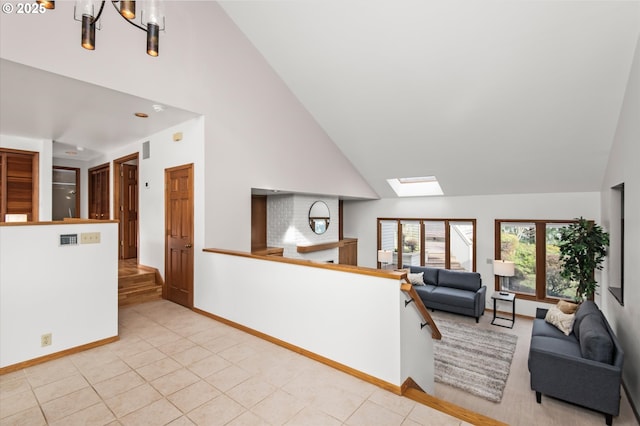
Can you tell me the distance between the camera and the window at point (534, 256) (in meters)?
6.28

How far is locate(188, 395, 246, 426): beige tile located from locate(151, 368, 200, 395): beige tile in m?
0.34

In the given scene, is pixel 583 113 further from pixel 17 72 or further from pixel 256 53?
pixel 17 72

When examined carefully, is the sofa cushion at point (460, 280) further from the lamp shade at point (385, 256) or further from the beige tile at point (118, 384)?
the beige tile at point (118, 384)

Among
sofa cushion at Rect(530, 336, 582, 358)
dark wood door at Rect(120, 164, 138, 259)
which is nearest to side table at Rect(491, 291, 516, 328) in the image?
sofa cushion at Rect(530, 336, 582, 358)

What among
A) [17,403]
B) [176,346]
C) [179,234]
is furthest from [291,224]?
[17,403]

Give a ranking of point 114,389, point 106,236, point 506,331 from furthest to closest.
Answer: point 506,331 → point 106,236 → point 114,389

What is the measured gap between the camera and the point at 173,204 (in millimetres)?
4594

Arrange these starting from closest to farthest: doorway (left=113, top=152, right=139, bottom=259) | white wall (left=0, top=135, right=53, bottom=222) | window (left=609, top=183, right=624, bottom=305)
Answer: window (left=609, top=183, right=624, bottom=305), white wall (left=0, top=135, right=53, bottom=222), doorway (left=113, top=152, right=139, bottom=259)

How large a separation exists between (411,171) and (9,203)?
23.9 ft

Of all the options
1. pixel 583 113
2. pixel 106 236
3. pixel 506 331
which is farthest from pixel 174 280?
pixel 583 113

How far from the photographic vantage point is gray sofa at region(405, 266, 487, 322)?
20.3ft

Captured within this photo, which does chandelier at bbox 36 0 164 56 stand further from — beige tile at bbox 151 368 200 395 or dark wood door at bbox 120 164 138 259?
dark wood door at bbox 120 164 138 259

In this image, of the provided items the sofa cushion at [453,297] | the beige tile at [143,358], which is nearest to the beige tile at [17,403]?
the beige tile at [143,358]

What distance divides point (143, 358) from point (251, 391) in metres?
1.20
